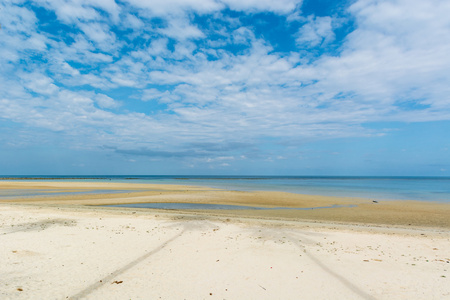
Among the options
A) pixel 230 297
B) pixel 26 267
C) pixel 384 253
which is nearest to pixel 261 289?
pixel 230 297

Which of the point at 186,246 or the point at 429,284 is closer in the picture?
the point at 429,284

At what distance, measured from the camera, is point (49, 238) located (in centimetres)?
1230

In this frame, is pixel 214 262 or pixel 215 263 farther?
pixel 214 262

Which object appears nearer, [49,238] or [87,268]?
[87,268]

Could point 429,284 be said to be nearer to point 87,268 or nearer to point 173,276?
point 173,276

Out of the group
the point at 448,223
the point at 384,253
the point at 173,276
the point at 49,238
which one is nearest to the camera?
the point at 173,276

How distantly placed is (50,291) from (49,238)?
19.9ft

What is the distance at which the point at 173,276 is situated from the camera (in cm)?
845

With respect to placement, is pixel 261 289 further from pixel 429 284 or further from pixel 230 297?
pixel 429 284

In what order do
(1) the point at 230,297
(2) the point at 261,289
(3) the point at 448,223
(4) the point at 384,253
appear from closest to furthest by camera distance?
(1) the point at 230,297 < (2) the point at 261,289 < (4) the point at 384,253 < (3) the point at 448,223

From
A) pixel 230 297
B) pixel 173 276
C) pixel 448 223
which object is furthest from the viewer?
pixel 448 223

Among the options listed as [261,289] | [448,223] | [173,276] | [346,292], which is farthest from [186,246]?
[448,223]

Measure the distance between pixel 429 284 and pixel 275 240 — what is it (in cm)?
606

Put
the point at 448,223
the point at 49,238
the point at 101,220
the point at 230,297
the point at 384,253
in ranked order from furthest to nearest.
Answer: the point at 448,223 → the point at 101,220 → the point at 49,238 → the point at 384,253 → the point at 230,297
